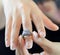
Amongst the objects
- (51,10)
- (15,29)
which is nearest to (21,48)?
(15,29)

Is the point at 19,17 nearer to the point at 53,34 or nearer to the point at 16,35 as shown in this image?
the point at 16,35

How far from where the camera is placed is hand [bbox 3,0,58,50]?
73 cm

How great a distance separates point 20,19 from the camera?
751 mm

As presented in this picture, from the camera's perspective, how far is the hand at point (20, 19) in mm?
729

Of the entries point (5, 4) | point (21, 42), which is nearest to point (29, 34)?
point (21, 42)

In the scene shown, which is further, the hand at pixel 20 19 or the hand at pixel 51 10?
the hand at pixel 51 10

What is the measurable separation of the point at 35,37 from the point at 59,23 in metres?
0.20

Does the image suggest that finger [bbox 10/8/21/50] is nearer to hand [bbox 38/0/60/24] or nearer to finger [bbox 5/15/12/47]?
finger [bbox 5/15/12/47]

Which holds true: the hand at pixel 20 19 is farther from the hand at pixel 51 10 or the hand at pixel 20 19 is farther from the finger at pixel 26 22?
the hand at pixel 51 10

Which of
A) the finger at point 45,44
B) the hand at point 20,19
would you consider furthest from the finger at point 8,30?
the finger at point 45,44

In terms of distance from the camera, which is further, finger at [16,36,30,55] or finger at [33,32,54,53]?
finger at [33,32,54,53]

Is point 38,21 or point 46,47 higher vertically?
point 38,21

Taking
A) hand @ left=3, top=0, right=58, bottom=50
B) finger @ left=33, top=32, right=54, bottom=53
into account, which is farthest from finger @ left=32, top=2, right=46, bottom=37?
finger @ left=33, top=32, right=54, bottom=53

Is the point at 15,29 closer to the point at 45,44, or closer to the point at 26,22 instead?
the point at 26,22
